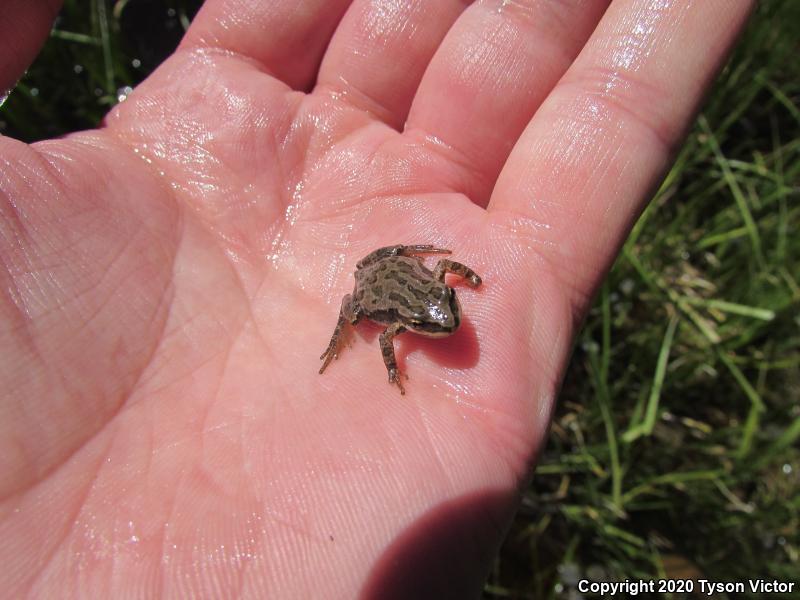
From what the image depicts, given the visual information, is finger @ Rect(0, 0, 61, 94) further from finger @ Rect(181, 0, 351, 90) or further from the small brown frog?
the small brown frog

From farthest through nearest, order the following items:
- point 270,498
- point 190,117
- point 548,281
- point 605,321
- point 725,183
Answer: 1. point 725,183
2. point 605,321
3. point 190,117
4. point 548,281
5. point 270,498

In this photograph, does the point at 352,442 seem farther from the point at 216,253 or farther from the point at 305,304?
the point at 216,253

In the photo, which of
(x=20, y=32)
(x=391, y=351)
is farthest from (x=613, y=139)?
(x=20, y=32)

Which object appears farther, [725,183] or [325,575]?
[725,183]

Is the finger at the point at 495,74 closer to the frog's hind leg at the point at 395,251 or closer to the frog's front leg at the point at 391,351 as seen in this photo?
the frog's hind leg at the point at 395,251

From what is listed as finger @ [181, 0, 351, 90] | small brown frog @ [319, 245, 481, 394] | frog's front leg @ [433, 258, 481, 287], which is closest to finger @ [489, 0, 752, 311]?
frog's front leg @ [433, 258, 481, 287]

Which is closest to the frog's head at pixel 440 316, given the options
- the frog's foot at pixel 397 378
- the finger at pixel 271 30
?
the frog's foot at pixel 397 378

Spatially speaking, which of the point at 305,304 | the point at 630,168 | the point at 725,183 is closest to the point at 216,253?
the point at 305,304
